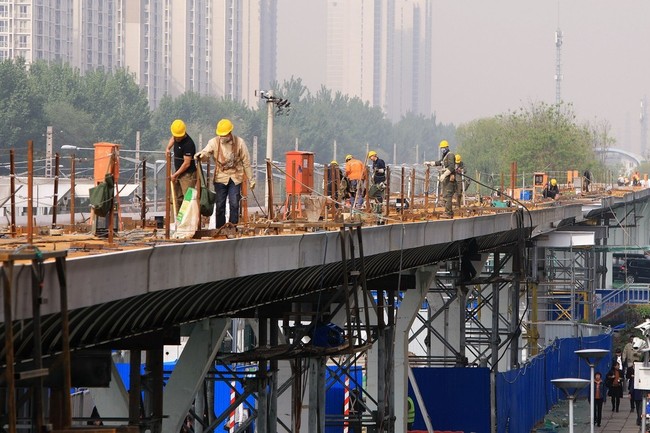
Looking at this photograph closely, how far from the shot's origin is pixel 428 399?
34.3 meters

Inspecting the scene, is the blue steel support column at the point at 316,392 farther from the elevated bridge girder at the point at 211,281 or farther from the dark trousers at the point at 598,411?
the dark trousers at the point at 598,411

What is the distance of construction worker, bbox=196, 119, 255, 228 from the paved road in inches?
888

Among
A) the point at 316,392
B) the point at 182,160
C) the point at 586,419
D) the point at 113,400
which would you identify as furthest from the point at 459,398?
the point at 113,400

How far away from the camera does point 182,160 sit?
1816cm

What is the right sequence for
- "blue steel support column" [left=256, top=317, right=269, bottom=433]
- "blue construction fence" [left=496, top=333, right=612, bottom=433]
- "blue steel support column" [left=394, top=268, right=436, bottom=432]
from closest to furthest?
1. "blue steel support column" [left=256, top=317, right=269, bottom=433]
2. "blue steel support column" [left=394, top=268, right=436, bottom=432]
3. "blue construction fence" [left=496, top=333, right=612, bottom=433]

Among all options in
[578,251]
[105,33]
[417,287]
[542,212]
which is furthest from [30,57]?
[417,287]

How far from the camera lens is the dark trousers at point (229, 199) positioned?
738 inches

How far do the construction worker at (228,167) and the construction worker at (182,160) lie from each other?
72 cm

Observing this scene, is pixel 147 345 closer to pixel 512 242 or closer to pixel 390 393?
pixel 390 393

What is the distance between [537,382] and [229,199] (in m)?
24.8

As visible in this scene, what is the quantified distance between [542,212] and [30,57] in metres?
126

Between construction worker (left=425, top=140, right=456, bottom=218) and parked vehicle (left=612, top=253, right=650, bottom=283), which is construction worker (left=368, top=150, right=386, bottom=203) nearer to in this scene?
construction worker (left=425, top=140, right=456, bottom=218)

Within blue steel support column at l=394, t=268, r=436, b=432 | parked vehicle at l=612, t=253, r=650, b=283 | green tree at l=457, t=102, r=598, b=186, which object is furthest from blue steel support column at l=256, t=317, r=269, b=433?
green tree at l=457, t=102, r=598, b=186

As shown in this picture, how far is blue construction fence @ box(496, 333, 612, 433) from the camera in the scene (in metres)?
35.7
